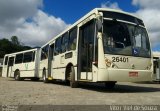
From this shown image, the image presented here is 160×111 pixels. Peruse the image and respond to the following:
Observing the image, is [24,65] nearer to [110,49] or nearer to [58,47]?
[58,47]

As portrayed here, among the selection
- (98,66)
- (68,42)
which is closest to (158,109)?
(98,66)

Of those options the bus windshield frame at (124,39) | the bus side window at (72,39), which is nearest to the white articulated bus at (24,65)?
the bus side window at (72,39)

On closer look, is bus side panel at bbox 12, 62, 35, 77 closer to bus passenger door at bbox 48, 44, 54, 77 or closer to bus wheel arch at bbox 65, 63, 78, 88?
bus passenger door at bbox 48, 44, 54, 77

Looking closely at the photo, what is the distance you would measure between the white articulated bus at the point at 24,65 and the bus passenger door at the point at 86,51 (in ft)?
41.6

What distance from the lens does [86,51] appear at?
1276cm

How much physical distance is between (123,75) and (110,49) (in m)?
1.14

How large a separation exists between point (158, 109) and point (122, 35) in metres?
5.24

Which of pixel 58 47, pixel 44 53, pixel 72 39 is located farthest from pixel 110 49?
pixel 44 53

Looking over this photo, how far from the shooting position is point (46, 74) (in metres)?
21.2

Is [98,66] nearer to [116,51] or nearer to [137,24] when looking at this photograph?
[116,51]

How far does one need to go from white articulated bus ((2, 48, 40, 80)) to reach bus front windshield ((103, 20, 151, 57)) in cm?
1472

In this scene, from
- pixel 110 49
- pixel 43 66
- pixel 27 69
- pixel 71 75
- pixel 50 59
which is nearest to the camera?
pixel 110 49

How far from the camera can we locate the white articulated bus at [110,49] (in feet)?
37.0

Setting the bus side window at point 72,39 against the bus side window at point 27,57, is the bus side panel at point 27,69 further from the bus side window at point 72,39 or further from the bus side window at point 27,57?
the bus side window at point 72,39
